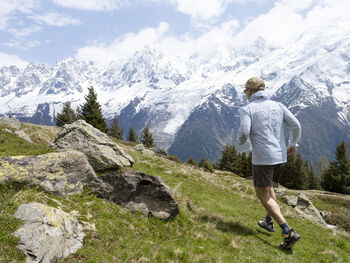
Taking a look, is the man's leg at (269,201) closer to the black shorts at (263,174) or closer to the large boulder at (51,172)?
the black shorts at (263,174)

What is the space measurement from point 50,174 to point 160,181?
4.36m

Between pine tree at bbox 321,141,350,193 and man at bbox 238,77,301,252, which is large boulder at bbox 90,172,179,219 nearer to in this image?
man at bbox 238,77,301,252

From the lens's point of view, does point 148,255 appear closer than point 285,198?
Yes

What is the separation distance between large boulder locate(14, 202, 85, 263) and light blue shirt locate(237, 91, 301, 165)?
5577 mm

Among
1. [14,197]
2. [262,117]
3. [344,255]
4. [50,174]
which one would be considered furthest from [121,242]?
[344,255]

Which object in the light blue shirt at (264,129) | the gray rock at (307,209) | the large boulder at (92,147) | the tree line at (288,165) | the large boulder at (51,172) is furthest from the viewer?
the tree line at (288,165)

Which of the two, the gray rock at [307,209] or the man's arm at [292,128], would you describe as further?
the gray rock at [307,209]

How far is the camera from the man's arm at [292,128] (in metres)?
7.59

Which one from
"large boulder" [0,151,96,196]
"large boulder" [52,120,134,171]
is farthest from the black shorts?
"large boulder" [52,120,134,171]

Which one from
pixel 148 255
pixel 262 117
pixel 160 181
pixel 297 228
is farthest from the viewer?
pixel 297 228

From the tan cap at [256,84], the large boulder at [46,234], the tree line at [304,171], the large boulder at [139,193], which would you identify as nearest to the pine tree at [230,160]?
the tree line at [304,171]

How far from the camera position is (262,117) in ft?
23.7

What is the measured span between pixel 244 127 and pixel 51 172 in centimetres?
769

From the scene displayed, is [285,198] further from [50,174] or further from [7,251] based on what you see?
[7,251]
